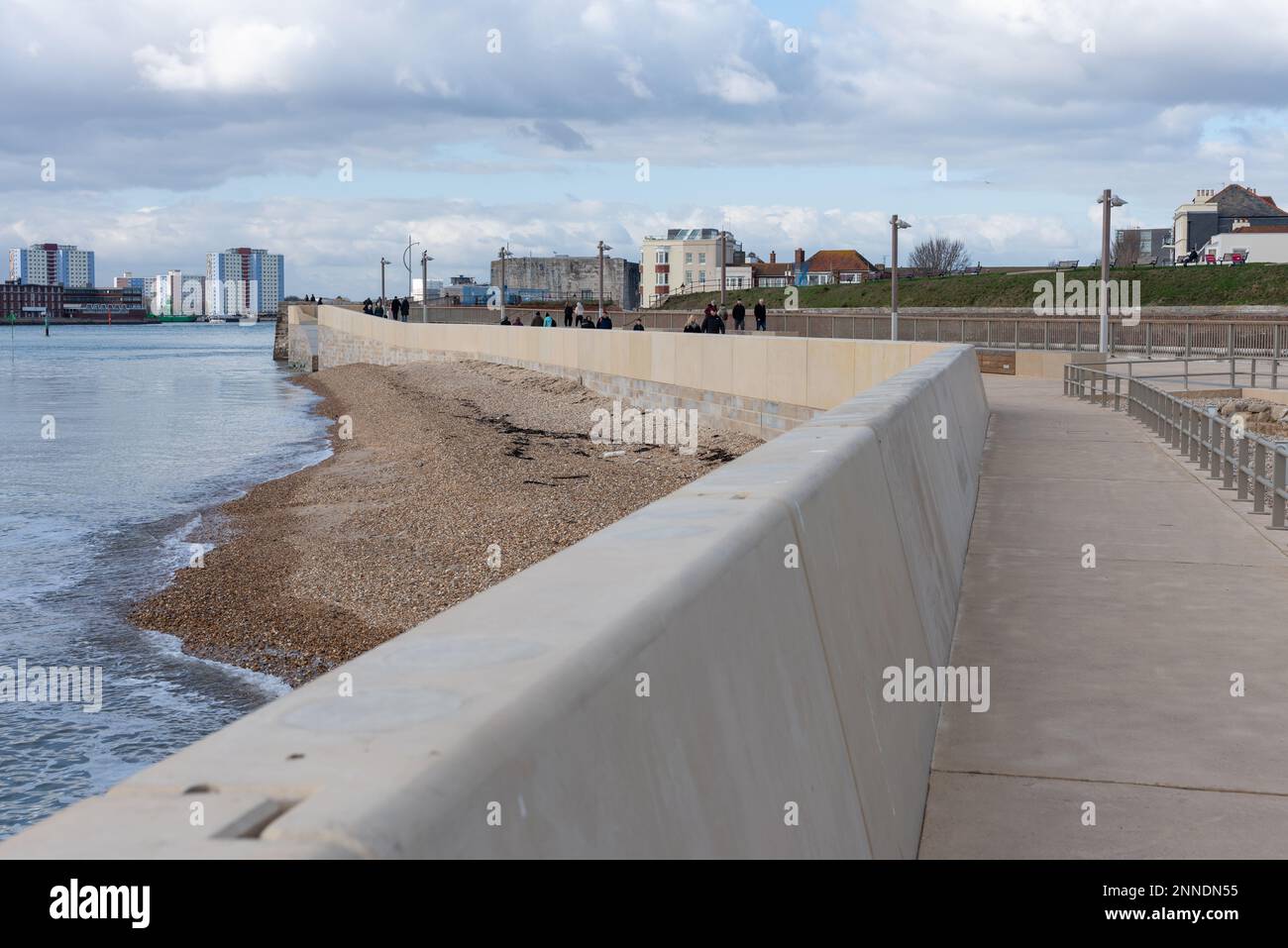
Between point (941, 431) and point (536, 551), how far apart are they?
1106 cm

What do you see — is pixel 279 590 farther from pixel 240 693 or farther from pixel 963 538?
pixel 963 538

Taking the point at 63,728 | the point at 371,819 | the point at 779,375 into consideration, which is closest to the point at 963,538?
the point at 371,819

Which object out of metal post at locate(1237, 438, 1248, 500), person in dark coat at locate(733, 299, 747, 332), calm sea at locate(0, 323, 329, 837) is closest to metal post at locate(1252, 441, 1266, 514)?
metal post at locate(1237, 438, 1248, 500)

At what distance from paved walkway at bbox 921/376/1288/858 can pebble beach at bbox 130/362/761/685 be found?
745 cm

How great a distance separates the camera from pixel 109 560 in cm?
2317

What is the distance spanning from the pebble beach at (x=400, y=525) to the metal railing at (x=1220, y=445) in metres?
Answer: 7.73

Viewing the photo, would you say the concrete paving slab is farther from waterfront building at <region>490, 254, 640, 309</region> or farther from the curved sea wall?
waterfront building at <region>490, 254, 640, 309</region>

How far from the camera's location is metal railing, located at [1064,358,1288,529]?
1024cm

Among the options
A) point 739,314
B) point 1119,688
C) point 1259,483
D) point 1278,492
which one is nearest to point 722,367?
point 1259,483

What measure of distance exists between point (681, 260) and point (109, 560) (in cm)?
14672

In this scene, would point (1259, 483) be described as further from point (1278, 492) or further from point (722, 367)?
point (722, 367)
